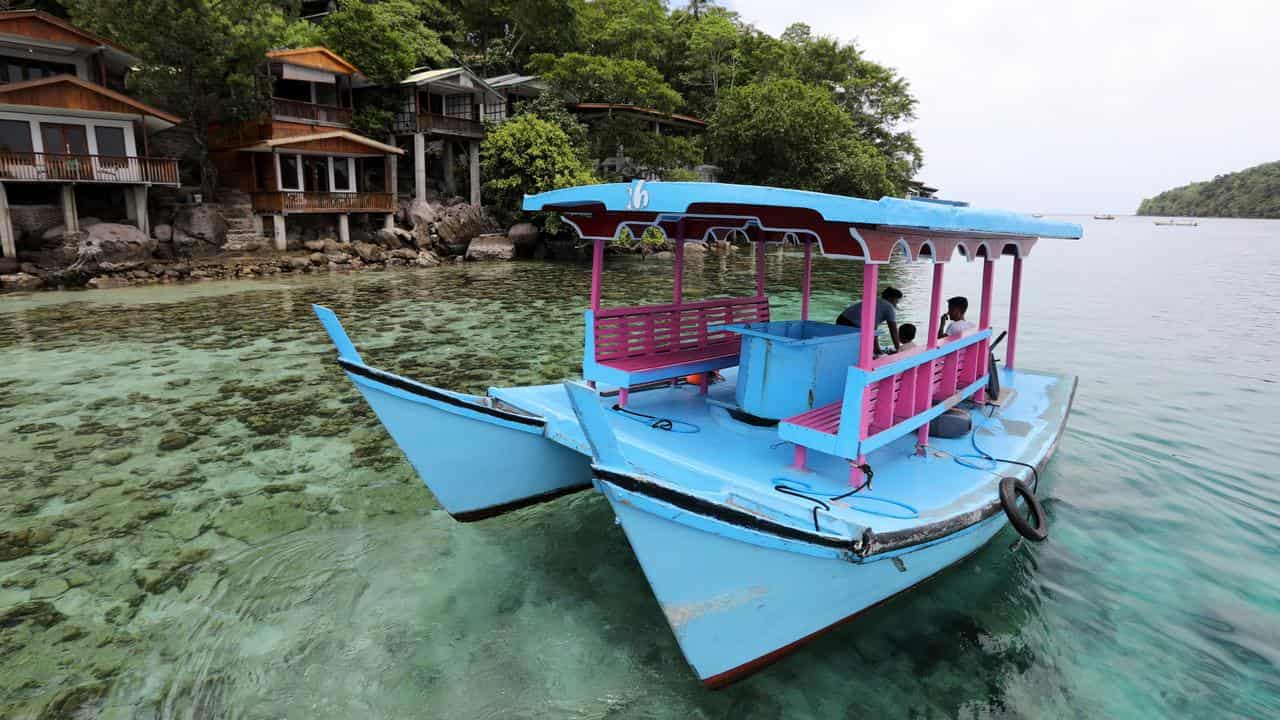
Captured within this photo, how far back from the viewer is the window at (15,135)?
21.0m

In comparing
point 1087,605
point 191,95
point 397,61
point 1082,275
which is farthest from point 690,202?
point 1082,275

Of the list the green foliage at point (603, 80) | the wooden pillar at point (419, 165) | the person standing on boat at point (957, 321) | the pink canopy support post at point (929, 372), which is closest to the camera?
the pink canopy support post at point (929, 372)

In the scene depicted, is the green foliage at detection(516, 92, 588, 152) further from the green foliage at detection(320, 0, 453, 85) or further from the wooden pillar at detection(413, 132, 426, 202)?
the green foliage at detection(320, 0, 453, 85)

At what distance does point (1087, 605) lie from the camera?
17.9ft

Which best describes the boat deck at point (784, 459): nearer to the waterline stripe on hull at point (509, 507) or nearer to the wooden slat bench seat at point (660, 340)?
the wooden slat bench seat at point (660, 340)

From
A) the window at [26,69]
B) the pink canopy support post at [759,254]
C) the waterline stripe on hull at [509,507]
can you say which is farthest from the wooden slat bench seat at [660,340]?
the window at [26,69]

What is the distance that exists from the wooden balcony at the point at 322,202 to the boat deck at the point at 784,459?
24594 millimetres

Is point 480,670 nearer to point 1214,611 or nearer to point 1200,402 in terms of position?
point 1214,611

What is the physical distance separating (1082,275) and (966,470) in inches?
1406

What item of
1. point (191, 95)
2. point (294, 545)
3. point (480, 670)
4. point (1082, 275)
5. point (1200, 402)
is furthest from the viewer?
point (1082, 275)

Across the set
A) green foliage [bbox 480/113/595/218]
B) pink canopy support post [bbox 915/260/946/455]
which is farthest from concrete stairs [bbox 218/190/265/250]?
pink canopy support post [bbox 915/260/946/455]

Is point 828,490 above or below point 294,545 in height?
above

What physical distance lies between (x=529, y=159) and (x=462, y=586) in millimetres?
27532

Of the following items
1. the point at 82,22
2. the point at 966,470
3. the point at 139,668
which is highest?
the point at 82,22
